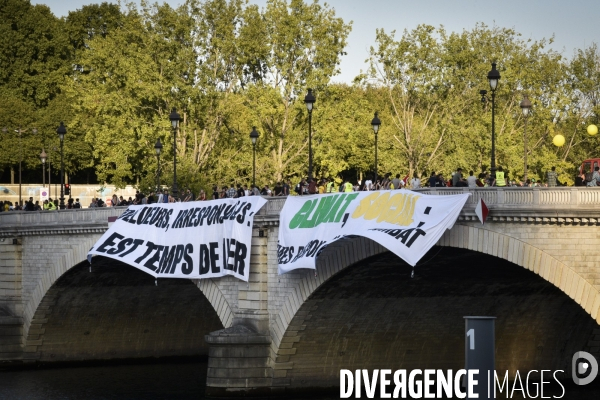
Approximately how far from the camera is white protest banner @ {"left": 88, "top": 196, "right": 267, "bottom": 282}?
39625mm

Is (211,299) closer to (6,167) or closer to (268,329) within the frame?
(268,329)

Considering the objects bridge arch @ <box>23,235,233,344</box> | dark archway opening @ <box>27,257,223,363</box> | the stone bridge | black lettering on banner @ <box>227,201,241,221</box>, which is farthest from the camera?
dark archway opening @ <box>27,257,223,363</box>

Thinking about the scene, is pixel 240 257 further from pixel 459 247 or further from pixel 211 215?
pixel 459 247

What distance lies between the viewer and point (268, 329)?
129 feet

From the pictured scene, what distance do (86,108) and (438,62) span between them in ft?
81.0

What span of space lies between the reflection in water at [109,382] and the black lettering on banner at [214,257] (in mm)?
4267

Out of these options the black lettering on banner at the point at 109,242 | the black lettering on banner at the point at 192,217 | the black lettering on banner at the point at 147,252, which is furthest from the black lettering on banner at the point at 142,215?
the black lettering on banner at the point at 192,217

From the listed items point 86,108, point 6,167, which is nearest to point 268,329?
point 86,108

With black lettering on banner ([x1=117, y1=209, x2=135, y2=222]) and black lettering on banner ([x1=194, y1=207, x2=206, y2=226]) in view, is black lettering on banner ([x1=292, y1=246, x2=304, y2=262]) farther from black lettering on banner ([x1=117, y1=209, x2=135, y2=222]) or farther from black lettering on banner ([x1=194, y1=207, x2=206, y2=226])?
black lettering on banner ([x1=117, y1=209, x2=135, y2=222])

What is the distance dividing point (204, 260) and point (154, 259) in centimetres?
319

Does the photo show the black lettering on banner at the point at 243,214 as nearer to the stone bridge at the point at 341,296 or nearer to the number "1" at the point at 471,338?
the stone bridge at the point at 341,296

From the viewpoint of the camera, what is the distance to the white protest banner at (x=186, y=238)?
39.6 metres

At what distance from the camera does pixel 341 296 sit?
127ft

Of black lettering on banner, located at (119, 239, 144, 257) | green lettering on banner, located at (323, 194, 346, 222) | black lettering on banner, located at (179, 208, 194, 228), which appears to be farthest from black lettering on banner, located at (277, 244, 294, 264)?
black lettering on banner, located at (119, 239, 144, 257)
